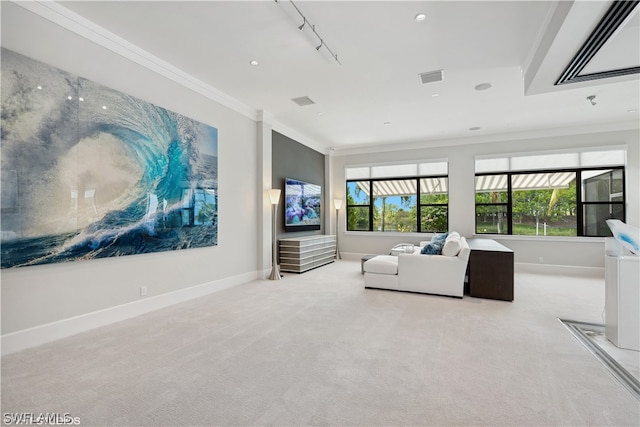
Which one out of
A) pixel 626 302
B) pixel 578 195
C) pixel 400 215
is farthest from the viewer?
pixel 400 215

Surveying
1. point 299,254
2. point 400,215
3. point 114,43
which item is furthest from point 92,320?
point 400,215

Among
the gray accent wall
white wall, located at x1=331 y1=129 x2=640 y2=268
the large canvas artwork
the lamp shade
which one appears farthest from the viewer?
the gray accent wall

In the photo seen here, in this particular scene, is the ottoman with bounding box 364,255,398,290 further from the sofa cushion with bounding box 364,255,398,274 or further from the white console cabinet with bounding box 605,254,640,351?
the white console cabinet with bounding box 605,254,640,351

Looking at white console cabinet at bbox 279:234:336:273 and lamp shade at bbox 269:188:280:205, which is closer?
lamp shade at bbox 269:188:280:205

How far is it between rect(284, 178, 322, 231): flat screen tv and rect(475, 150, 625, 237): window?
3818 mm

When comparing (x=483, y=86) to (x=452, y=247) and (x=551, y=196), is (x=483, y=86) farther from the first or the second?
(x=551, y=196)

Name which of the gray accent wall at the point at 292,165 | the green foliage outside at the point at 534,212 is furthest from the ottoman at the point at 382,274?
the green foliage outside at the point at 534,212

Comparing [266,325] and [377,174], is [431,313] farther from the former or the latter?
[377,174]

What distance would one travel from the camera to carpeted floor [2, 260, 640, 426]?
178 centimetres

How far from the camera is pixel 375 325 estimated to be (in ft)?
10.6

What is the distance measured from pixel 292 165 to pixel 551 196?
562cm

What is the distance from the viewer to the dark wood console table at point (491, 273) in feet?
13.7

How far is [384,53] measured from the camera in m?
3.54

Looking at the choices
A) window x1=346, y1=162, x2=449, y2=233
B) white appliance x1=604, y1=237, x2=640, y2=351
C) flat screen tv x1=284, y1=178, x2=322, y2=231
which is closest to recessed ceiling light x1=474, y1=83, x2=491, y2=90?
white appliance x1=604, y1=237, x2=640, y2=351
